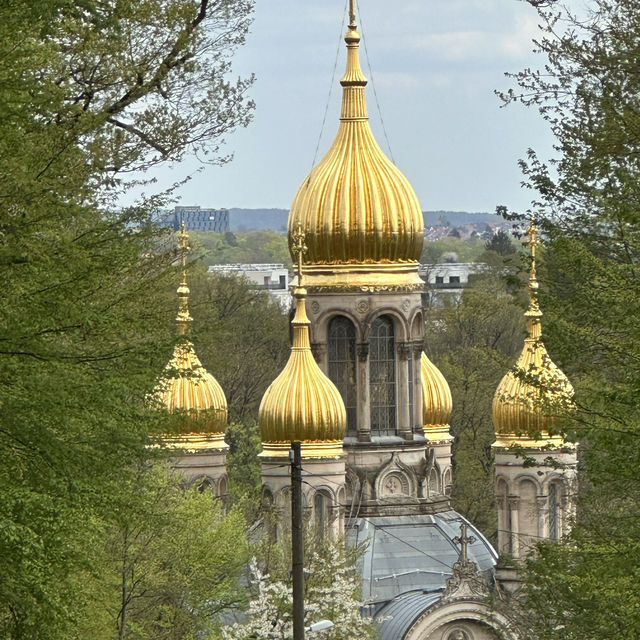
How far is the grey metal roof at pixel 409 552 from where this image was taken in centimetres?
4081

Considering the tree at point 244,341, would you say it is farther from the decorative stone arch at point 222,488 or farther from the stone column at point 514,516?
the stone column at point 514,516

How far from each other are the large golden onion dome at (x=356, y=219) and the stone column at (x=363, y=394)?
124cm

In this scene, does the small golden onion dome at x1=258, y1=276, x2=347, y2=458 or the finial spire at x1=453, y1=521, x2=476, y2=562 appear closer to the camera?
the finial spire at x1=453, y1=521, x2=476, y2=562

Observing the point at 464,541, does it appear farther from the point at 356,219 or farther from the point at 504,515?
the point at 356,219

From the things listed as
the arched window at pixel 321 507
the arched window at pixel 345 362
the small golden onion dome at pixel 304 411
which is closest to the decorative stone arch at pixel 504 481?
the arched window at pixel 345 362

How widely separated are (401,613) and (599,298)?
21.7 m

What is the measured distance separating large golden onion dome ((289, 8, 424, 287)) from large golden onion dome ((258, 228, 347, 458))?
236 cm

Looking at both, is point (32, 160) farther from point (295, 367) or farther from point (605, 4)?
point (295, 367)

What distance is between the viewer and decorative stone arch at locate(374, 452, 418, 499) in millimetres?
42906

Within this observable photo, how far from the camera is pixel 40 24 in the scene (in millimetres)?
15555

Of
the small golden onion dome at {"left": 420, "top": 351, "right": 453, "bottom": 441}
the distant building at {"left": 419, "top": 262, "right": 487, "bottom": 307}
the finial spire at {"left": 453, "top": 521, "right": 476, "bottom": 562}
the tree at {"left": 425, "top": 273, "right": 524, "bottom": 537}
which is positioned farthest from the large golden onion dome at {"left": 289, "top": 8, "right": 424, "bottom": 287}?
the distant building at {"left": 419, "top": 262, "right": 487, "bottom": 307}

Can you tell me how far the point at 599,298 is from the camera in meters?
18.6

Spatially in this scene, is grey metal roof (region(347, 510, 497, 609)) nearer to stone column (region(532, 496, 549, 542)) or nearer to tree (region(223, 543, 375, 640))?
stone column (region(532, 496, 549, 542))

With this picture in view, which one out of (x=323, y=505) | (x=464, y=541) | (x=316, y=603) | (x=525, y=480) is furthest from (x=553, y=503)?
(x=316, y=603)
